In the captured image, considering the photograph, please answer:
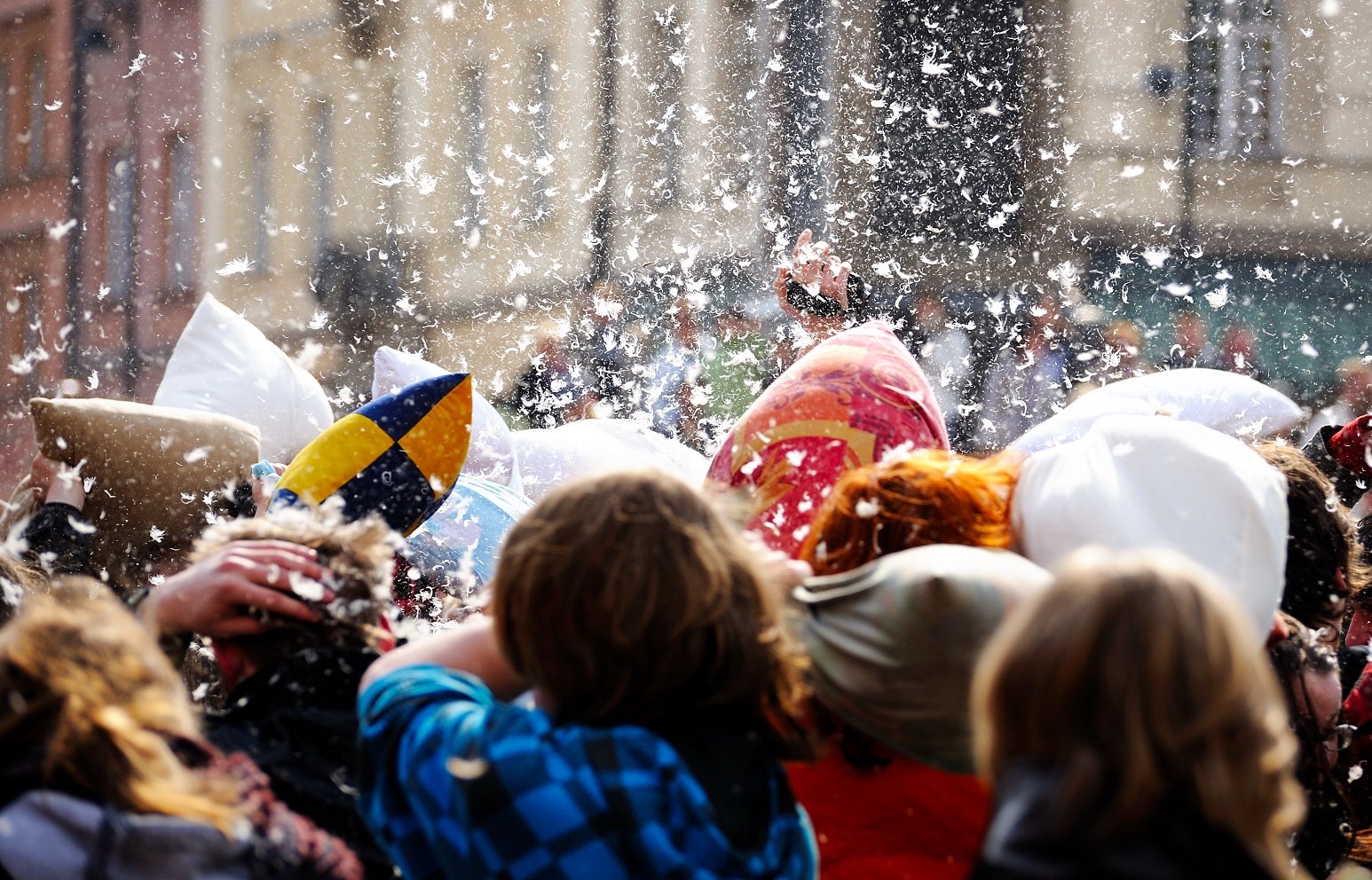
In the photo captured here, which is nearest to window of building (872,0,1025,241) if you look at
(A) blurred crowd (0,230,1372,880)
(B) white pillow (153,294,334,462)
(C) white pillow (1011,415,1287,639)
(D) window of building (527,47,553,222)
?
(D) window of building (527,47,553,222)

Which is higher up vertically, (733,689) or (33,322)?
(733,689)

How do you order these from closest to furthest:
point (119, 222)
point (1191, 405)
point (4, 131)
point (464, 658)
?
1. point (464, 658)
2. point (1191, 405)
3. point (119, 222)
4. point (4, 131)

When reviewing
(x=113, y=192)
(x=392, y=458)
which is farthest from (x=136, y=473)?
(x=113, y=192)

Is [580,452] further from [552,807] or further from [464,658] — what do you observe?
[552,807]

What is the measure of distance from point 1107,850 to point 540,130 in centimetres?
756

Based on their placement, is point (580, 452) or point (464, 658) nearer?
point (464, 658)

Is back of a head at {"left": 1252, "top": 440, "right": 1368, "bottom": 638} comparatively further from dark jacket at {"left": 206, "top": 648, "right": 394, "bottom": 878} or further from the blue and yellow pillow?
dark jacket at {"left": 206, "top": 648, "right": 394, "bottom": 878}

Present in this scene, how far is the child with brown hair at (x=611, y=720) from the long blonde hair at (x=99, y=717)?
14cm

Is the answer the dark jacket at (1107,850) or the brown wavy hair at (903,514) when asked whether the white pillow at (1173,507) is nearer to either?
the brown wavy hair at (903,514)

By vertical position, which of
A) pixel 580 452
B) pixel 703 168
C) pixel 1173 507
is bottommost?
pixel 703 168

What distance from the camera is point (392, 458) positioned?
1.78 m

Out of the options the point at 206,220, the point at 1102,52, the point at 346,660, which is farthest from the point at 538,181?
the point at 346,660

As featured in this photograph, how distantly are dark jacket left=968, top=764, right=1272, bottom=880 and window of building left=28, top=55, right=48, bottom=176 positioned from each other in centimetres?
1359

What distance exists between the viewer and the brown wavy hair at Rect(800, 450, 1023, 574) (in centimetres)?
135
